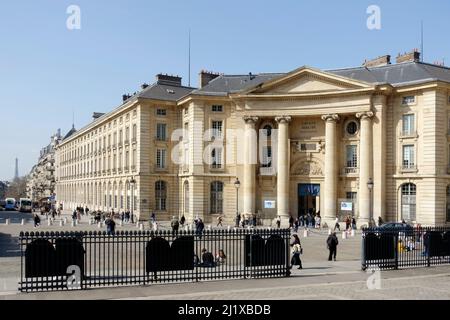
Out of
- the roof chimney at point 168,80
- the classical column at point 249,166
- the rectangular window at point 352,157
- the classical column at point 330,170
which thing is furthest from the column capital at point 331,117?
the roof chimney at point 168,80

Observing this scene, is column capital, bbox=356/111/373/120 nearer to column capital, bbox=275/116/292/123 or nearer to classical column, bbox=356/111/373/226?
classical column, bbox=356/111/373/226

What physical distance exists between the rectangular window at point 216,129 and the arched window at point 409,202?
64.4 feet

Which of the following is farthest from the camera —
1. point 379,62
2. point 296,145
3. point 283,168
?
point 379,62

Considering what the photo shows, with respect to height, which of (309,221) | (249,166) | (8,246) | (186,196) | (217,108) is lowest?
(309,221)

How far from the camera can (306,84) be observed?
173ft

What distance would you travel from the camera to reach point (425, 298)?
1545 cm

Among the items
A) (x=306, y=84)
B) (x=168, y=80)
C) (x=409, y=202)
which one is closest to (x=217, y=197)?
(x=306, y=84)

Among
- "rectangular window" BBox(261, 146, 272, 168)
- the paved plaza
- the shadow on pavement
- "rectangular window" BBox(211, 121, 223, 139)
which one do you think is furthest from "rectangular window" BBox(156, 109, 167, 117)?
the paved plaza

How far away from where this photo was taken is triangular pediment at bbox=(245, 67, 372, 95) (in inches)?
1986

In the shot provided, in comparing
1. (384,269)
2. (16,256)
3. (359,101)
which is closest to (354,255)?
(384,269)

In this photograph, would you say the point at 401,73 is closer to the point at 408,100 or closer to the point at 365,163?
the point at 408,100

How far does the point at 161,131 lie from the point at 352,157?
21769 millimetres
